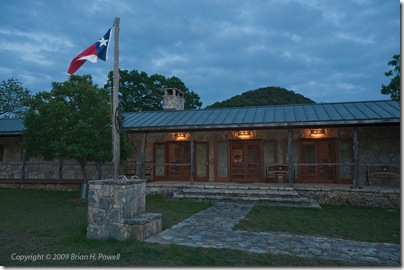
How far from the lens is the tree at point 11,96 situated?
29.0 metres

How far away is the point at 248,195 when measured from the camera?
9867 mm

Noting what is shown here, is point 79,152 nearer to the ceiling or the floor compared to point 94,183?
nearer to the ceiling

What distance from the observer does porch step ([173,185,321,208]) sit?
9242 mm

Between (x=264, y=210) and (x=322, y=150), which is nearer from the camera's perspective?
(x=264, y=210)

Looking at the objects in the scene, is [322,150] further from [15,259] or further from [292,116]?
[15,259]

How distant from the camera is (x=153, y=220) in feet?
18.7

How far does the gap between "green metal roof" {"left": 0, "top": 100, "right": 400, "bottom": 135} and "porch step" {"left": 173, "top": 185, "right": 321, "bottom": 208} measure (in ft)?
7.29

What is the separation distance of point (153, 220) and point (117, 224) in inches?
27.3

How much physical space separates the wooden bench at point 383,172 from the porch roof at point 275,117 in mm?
1888

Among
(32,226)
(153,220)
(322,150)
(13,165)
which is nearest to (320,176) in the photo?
(322,150)

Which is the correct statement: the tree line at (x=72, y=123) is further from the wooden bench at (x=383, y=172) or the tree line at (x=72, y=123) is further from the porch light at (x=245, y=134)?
the wooden bench at (x=383, y=172)

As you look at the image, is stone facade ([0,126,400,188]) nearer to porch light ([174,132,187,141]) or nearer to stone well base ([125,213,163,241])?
porch light ([174,132,187,141])

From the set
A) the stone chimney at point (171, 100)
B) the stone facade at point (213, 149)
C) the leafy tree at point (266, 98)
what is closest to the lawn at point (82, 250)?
the stone facade at point (213, 149)

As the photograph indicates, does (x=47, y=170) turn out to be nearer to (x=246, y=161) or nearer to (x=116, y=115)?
(x=246, y=161)
